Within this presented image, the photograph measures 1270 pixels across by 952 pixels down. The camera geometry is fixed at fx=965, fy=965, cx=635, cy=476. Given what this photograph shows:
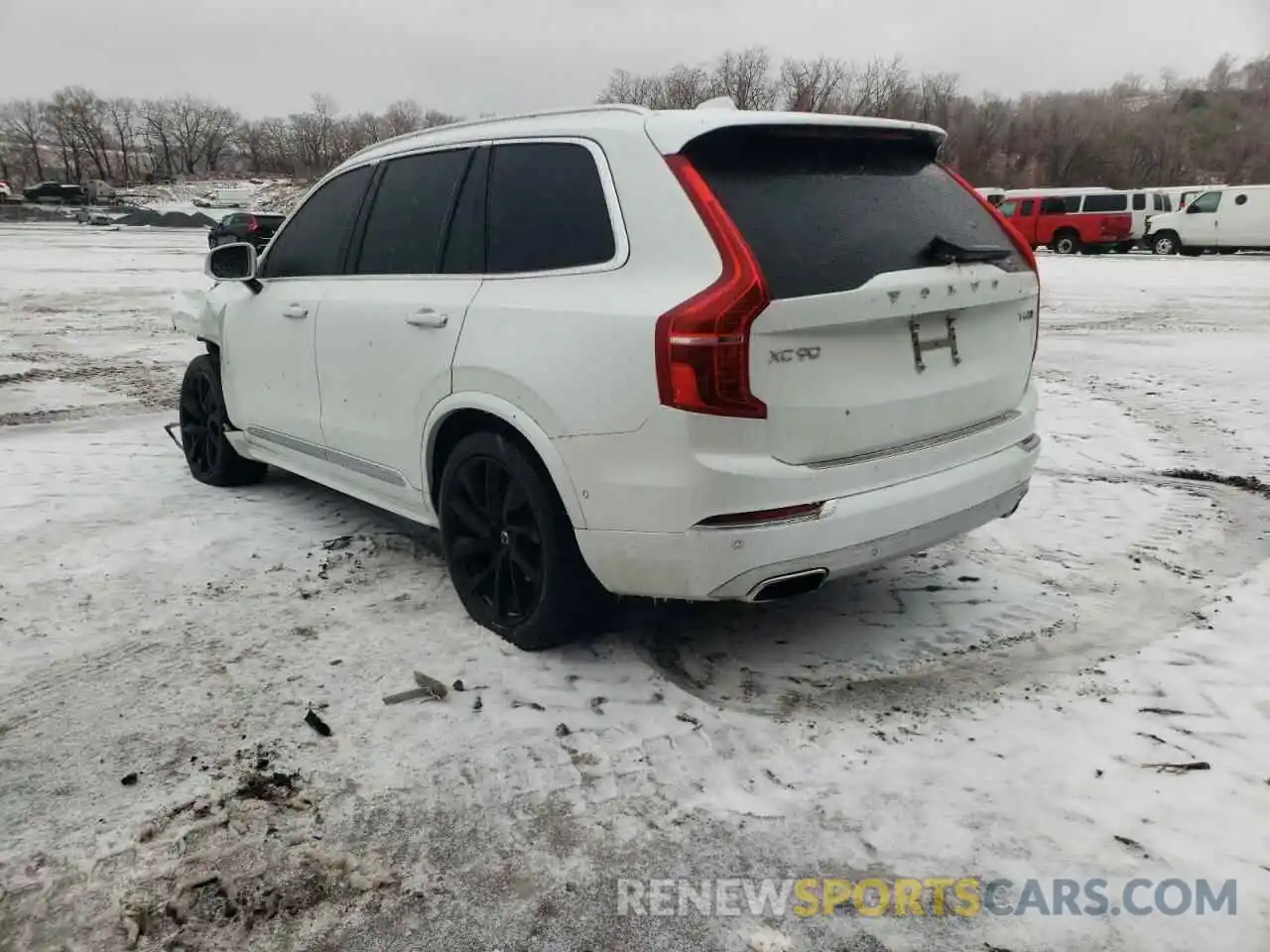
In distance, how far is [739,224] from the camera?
9.38 ft

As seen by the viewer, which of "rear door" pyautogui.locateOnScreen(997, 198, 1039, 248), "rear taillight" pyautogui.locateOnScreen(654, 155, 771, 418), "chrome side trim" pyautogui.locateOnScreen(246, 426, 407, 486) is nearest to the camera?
"rear taillight" pyautogui.locateOnScreen(654, 155, 771, 418)

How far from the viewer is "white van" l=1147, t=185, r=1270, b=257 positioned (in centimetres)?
2567

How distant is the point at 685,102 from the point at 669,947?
82591 millimetres

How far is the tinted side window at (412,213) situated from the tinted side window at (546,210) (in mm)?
305

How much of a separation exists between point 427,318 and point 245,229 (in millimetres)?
28021

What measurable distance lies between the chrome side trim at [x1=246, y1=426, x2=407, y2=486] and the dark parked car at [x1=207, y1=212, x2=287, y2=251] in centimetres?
2358

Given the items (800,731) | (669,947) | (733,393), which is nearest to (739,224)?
(733,393)

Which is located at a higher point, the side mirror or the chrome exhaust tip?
the side mirror

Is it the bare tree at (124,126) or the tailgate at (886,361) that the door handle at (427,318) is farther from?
the bare tree at (124,126)

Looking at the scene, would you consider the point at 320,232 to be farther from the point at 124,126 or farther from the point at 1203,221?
the point at 124,126

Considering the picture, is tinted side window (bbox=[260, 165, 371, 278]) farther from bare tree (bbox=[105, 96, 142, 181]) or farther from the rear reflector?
bare tree (bbox=[105, 96, 142, 181])

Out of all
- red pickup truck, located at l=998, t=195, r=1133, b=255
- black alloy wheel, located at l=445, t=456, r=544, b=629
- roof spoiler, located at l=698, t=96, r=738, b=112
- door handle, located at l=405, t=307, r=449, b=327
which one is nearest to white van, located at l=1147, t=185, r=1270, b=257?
red pickup truck, located at l=998, t=195, r=1133, b=255

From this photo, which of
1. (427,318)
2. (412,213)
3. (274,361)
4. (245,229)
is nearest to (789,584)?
(427,318)

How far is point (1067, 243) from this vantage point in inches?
1136
